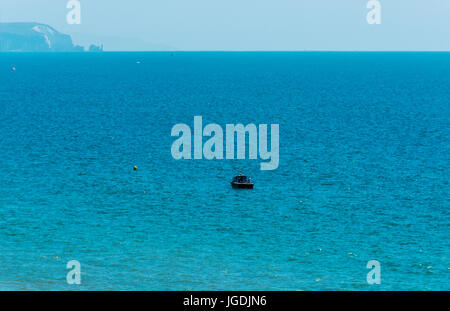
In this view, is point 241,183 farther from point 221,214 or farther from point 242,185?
point 221,214

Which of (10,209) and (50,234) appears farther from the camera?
(10,209)

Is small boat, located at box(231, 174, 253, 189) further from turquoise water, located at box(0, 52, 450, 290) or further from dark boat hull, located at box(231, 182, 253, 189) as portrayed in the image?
turquoise water, located at box(0, 52, 450, 290)

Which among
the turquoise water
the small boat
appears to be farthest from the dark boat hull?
the turquoise water

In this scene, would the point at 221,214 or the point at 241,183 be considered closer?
the point at 221,214

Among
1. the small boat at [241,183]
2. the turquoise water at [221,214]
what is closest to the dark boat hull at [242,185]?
the small boat at [241,183]

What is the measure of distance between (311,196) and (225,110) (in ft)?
343

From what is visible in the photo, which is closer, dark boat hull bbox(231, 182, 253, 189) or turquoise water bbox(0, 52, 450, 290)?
turquoise water bbox(0, 52, 450, 290)

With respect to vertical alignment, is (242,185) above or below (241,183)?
below

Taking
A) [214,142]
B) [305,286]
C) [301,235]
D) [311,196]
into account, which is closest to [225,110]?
[214,142]

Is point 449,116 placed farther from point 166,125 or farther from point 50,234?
point 50,234

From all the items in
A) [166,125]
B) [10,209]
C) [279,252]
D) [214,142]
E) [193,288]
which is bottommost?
[193,288]

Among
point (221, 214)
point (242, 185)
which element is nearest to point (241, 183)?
point (242, 185)

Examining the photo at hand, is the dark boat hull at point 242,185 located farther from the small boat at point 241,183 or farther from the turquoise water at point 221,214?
the turquoise water at point 221,214

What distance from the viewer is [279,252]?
6581 cm
